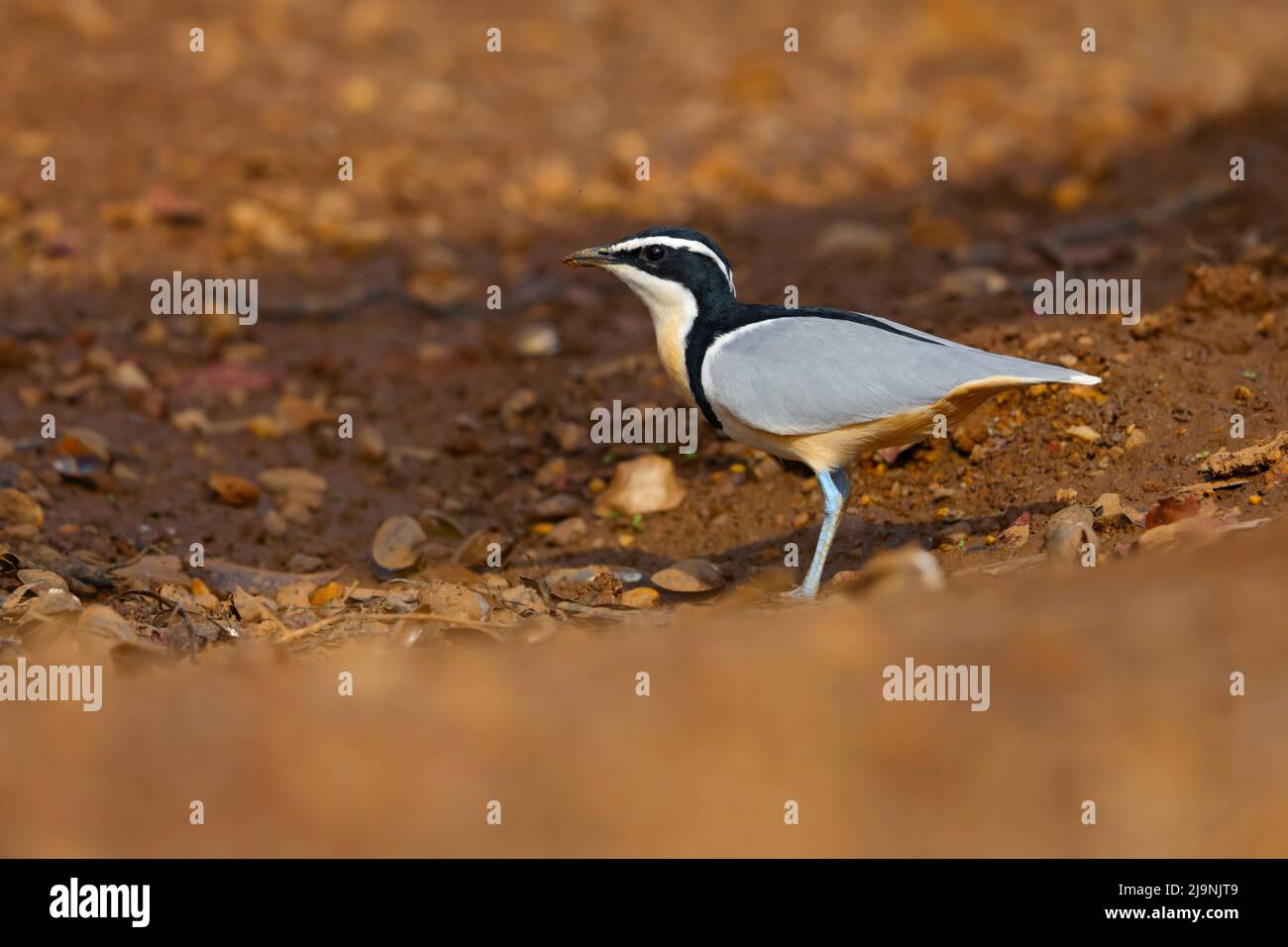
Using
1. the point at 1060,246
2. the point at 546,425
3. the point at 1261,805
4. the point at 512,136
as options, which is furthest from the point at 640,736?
the point at 512,136

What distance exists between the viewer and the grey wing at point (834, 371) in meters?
5.66

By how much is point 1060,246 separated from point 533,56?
21.8 ft

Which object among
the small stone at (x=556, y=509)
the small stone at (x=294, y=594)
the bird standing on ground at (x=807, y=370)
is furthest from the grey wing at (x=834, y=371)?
the small stone at (x=294, y=594)

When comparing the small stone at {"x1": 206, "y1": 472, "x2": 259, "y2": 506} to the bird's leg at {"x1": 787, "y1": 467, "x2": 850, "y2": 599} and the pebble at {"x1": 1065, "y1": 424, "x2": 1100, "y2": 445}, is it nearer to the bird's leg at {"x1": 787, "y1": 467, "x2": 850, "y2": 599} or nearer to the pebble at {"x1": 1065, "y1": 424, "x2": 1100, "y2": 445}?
the bird's leg at {"x1": 787, "y1": 467, "x2": 850, "y2": 599}

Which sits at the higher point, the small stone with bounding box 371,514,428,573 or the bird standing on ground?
the bird standing on ground

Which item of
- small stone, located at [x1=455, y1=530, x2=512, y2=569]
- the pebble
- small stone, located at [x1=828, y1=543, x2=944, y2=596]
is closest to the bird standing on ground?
the pebble

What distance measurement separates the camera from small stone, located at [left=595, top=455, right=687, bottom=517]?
23.8 ft

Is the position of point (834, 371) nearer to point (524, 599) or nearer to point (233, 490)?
point (524, 599)

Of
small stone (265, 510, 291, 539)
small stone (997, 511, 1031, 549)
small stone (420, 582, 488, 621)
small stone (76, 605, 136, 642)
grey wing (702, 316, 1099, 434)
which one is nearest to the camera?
small stone (76, 605, 136, 642)

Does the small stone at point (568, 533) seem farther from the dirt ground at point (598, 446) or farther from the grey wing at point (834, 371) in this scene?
the grey wing at point (834, 371)

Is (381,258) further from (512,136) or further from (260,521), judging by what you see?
(260,521)

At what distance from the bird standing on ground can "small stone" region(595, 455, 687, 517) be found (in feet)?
3.57

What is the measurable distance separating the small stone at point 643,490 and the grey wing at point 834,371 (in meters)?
1.30

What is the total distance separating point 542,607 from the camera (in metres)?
5.86
